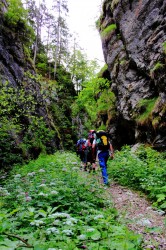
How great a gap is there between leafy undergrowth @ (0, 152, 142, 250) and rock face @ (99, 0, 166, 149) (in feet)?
23.6

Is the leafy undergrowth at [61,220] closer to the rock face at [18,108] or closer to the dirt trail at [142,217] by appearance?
the dirt trail at [142,217]

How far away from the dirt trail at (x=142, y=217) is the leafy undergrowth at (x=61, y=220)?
23 cm

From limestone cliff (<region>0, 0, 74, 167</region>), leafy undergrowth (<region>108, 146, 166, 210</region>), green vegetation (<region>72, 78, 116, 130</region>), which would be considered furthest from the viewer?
green vegetation (<region>72, 78, 116, 130</region>)

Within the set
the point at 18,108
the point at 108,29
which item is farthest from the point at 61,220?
the point at 108,29

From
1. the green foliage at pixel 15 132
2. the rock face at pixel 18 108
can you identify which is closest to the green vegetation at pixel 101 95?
the rock face at pixel 18 108

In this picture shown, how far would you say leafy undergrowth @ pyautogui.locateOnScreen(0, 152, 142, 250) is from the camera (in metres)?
2.38

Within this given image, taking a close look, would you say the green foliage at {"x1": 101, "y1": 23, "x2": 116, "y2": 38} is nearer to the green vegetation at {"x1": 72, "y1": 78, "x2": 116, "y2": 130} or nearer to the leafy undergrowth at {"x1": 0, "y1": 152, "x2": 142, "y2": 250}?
the green vegetation at {"x1": 72, "y1": 78, "x2": 116, "y2": 130}

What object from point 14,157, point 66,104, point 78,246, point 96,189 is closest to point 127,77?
point 14,157

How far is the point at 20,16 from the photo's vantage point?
1786cm

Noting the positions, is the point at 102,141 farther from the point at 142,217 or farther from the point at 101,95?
the point at 101,95

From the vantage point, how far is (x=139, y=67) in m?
13.7

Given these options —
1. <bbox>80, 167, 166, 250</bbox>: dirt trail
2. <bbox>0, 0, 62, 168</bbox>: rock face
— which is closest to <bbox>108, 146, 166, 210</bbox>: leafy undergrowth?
<bbox>80, 167, 166, 250</bbox>: dirt trail

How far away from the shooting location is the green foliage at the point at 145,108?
1252cm

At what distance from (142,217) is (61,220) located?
63.5 inches
